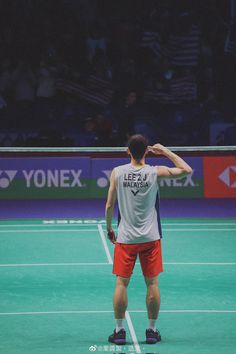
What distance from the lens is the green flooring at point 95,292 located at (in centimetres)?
823

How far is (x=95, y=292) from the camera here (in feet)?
34.0

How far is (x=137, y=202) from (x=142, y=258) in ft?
1.67

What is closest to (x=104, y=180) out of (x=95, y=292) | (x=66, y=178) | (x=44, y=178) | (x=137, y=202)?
(x=66, y=178)

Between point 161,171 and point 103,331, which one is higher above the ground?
point 161,171

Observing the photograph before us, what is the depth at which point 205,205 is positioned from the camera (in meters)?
16.4
